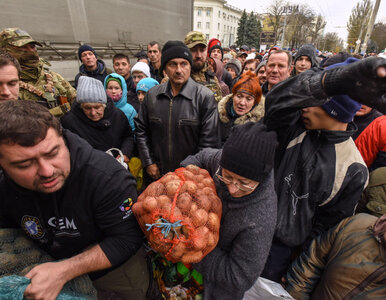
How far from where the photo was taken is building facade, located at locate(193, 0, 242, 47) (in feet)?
177

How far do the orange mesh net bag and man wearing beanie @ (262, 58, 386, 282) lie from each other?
29.0 inches

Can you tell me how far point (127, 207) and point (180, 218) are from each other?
51 centimetres

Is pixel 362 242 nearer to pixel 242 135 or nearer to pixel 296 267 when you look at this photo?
pixel 296 267

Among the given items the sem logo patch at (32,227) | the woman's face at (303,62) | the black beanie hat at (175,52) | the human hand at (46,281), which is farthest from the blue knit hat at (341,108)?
the woman's face at (303,62)

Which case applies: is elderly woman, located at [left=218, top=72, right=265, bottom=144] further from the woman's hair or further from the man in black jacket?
the man in black jacket

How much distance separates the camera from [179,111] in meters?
2.43

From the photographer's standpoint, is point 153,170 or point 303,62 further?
point 303,62

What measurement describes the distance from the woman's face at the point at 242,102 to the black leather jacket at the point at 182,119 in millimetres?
519

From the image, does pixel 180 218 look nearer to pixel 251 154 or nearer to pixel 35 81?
pixel 251 154

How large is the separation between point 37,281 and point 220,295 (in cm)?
113

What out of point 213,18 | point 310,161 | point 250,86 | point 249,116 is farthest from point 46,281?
point 213,18

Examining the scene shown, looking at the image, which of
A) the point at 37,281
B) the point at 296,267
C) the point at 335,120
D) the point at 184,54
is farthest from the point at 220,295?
the point at 184,54

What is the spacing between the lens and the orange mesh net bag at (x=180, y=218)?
38.7 inches

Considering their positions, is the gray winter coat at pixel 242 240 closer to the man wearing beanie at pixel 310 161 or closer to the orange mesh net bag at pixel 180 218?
the orange mesh net bag at pixel 180 218
